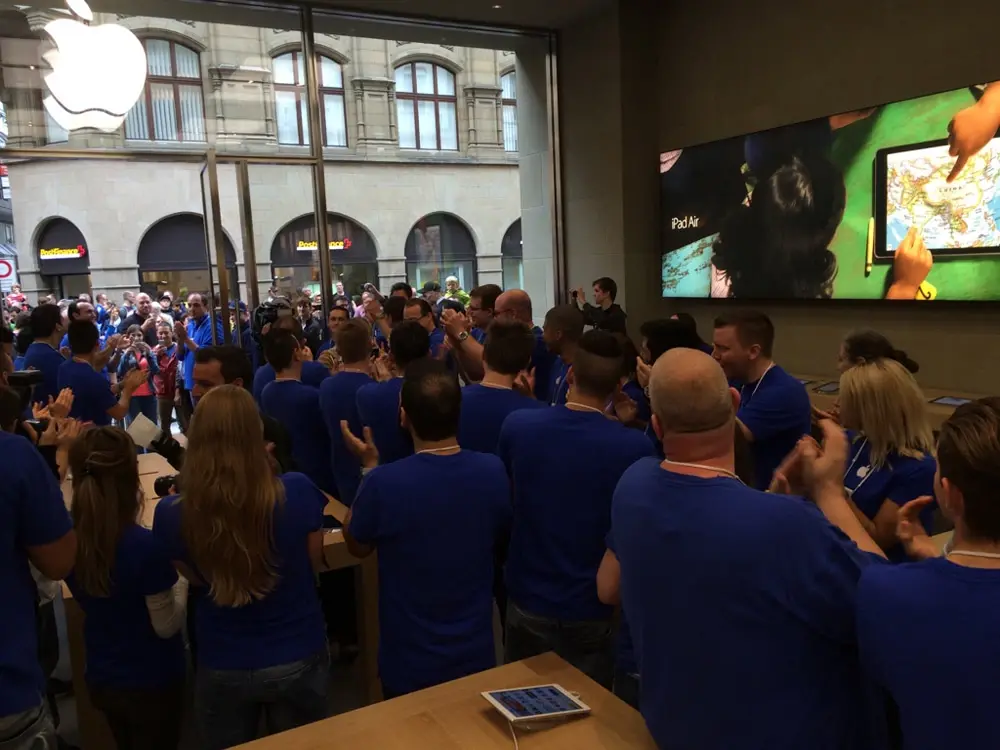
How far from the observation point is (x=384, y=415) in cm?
315

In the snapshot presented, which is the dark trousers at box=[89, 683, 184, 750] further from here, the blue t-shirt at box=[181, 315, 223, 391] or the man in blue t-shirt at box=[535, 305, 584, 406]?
the blue t-shirt at box=[181, 315, 223, 391]

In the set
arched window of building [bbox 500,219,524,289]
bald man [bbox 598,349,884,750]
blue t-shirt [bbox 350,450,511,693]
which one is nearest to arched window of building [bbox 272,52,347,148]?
blue t-shirt [bbox 350,450,511,693]

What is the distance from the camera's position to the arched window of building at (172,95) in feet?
24.5

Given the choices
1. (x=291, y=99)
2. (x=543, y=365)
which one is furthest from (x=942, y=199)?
(x=291, y=99)

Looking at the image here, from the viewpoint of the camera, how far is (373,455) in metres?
2.30

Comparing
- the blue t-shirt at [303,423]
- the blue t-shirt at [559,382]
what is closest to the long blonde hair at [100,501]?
the blue t-shirt at [303,423]

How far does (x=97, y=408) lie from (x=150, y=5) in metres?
4.11

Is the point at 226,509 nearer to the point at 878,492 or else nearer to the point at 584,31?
the point at 878,492

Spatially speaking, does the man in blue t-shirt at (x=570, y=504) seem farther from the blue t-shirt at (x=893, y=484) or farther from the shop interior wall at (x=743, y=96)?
the shop interior wall at (x=743, y=96)

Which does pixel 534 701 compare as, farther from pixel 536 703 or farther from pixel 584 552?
pixel 584 552

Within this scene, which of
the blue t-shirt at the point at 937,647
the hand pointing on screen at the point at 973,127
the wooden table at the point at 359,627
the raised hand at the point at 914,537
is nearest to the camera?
the blue t-shirt at the point at 937,647

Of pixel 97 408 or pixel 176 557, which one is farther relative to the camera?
pixel 97 408

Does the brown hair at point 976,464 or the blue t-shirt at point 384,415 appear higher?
the brown hair at point 976,464

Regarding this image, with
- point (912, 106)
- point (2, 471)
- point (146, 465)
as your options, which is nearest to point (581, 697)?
point (2, 471)
